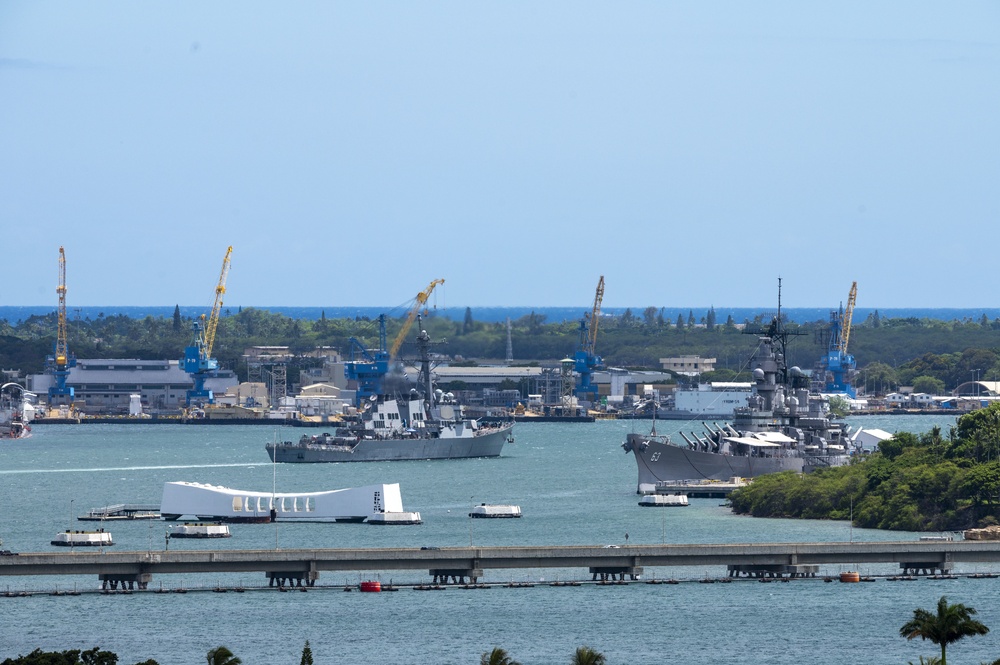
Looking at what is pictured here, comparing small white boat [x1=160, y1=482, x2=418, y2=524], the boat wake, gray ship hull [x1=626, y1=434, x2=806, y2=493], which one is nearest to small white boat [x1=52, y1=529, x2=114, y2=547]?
small white boat [x1=160, y1=482, x2=418, y2=524]

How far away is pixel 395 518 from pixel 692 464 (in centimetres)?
2712

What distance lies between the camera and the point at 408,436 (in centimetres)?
16350

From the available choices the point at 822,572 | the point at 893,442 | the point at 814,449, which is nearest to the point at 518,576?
the point at 822,572

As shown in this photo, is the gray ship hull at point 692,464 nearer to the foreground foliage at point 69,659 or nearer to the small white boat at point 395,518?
the small white boat at point 395,518

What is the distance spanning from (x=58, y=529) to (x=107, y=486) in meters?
29.0

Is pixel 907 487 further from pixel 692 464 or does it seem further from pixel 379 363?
pixel 379 363

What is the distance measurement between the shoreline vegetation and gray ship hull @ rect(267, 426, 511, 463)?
55203 millimetres

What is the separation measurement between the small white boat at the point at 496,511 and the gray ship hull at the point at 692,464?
54.5 feet

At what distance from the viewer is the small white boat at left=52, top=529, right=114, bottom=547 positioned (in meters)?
86.8

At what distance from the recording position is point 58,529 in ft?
316

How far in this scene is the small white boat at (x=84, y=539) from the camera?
3415 inches

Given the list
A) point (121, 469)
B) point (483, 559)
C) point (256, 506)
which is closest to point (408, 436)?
point (121, 469)

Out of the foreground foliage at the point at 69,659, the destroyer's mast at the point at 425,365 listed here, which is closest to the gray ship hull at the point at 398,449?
the destroyer's mast at the point at 425,365

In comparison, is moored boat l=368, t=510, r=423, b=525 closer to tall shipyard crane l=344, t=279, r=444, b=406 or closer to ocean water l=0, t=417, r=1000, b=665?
ocean water l=0, t=417, r=1000, b=665
